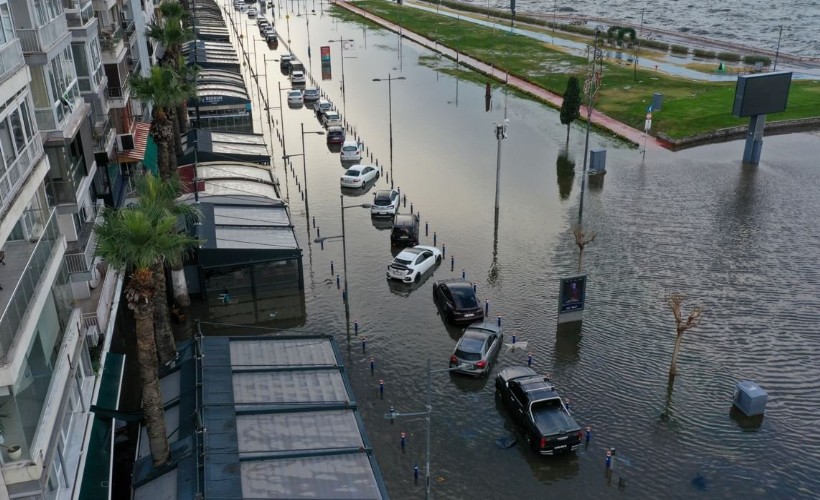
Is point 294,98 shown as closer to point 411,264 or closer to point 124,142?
point 124,142

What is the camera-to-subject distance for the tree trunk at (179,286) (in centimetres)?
3819

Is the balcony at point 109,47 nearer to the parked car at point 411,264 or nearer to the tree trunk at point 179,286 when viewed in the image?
the tree trunk at point 179,286

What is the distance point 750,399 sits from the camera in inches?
1125

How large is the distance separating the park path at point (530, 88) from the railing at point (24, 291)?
195 ft

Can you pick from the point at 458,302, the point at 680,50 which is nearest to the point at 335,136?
the point at 458,302

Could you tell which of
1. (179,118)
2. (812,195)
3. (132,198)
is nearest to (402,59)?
(179,118)

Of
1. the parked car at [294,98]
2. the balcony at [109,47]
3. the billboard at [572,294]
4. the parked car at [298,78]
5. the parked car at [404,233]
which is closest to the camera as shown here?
the billboard at [572,294]

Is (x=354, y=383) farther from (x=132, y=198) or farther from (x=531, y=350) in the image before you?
(x=132, y=198)

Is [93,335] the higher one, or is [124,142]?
[124,142]

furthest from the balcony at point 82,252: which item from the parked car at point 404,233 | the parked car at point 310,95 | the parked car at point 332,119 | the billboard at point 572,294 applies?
the parked car at point 310,95

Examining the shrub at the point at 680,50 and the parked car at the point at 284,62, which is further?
the shrub at the point at 680,50

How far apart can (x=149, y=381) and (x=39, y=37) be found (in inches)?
548

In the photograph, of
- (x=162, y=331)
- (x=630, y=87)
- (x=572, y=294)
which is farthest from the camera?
(x=630, y=87)

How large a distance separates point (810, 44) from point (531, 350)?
158 m
